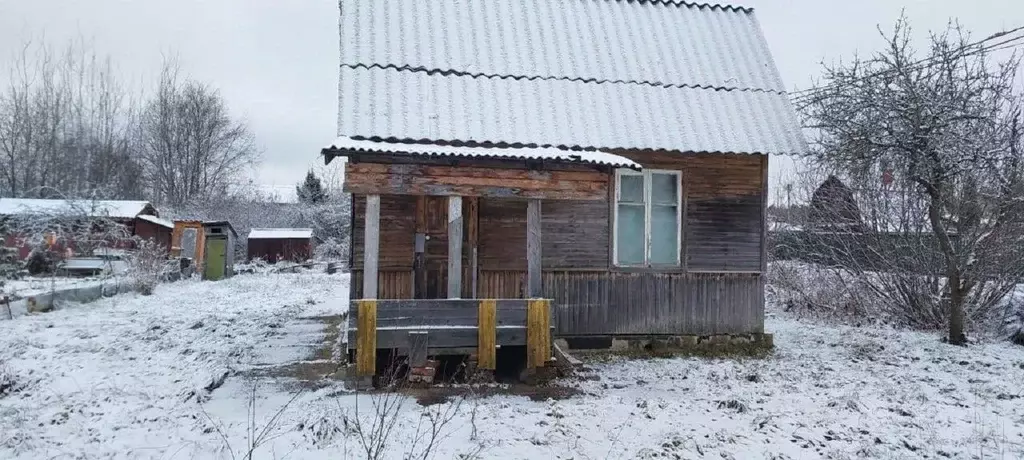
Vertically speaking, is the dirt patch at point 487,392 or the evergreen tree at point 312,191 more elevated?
the evergreen tree at point 312,191

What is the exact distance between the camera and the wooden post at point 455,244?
7.27m

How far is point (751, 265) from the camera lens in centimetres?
945

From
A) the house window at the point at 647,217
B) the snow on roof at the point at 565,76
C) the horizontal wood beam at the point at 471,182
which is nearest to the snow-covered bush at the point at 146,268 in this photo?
the snow on roof at the point at 565,76

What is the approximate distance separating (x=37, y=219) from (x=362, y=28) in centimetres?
A: 1572

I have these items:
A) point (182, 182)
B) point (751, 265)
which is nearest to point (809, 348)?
point (751, 265)

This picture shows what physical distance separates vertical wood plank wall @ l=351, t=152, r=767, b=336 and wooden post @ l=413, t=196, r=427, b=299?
0.20 ft

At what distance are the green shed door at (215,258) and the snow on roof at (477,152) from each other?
15.9m

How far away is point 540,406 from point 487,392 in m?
0.77

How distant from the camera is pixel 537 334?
7.26m

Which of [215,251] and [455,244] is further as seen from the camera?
[215,251]

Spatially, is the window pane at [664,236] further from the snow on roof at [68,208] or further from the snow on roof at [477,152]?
the snow on roof at [68,208]

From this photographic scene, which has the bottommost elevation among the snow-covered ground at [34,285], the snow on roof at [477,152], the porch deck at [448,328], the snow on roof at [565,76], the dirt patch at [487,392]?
the dirt patch at [487,392]

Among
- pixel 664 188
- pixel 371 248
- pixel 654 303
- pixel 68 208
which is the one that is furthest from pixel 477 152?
pixel 68 208

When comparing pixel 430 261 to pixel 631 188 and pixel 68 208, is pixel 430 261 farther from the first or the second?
pixel 68 208
